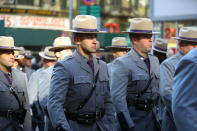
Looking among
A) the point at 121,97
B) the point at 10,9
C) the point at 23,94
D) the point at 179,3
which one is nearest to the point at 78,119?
the point at 121,97

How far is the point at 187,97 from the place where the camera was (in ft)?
11.0

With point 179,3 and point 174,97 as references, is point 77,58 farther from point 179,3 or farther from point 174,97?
point 179,3

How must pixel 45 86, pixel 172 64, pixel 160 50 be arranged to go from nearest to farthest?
pixel 172 64 → pixel 45 86 → pixel 160 50

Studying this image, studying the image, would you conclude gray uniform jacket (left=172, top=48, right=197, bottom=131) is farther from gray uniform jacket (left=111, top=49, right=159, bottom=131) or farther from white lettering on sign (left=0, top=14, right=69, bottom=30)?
white lettering on sign (left=0, top=14, right=69, bottom=30)

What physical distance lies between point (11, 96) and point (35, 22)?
28.0 m

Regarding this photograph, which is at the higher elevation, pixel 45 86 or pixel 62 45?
pixel 62 45

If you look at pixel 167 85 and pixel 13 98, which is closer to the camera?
pixel 167 85

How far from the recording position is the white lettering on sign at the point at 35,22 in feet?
108

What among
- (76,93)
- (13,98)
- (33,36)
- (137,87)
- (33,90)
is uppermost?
(76,93)

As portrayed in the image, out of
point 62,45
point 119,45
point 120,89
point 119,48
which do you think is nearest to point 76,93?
point 120,89

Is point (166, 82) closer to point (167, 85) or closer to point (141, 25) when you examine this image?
point (167, 85)

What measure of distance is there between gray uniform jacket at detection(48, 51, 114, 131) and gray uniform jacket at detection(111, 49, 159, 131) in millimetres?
626

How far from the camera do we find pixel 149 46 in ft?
25.1

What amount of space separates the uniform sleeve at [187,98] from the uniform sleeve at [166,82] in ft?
11.8
